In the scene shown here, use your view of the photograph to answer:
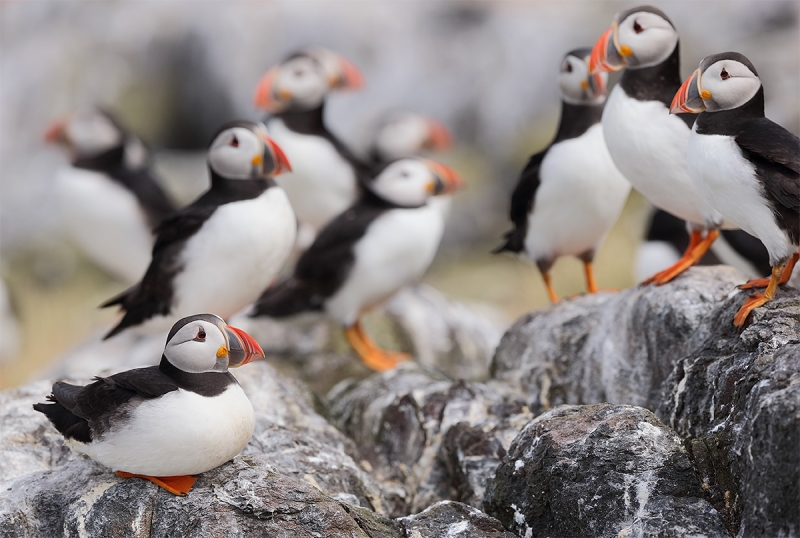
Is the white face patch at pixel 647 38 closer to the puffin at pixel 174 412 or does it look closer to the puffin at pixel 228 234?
the puffin at pixel 228 234

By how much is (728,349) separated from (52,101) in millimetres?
12038

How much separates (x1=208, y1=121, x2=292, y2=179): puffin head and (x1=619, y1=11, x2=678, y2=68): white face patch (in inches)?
73.9

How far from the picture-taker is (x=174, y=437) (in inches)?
138

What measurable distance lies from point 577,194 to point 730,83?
1.85 metres

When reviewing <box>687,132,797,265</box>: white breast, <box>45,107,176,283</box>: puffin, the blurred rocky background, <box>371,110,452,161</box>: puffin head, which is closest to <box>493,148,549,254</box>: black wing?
<box>687,132,797,265</box>: white breast

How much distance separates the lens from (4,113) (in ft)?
45.4

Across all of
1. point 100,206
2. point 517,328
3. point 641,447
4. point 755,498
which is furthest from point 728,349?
point 100,206

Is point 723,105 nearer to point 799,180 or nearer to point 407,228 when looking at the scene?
point 799,180

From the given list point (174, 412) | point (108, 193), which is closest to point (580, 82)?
point (174, 412)

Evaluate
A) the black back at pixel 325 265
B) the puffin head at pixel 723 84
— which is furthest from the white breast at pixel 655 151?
the black back at pixel 325 265

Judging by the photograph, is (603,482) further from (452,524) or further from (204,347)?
(204,347)

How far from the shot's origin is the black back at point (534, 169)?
5.74m

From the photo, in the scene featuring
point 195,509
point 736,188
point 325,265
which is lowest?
point 325,265

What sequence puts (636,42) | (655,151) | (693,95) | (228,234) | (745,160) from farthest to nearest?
(228,234) → (636,42) → (655,151) → (693,95) → (745,160)
